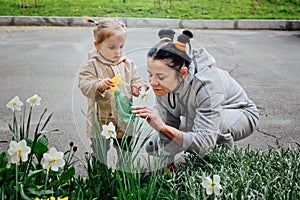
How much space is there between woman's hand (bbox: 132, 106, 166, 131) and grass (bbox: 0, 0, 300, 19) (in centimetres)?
731

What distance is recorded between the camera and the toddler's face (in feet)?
7.48

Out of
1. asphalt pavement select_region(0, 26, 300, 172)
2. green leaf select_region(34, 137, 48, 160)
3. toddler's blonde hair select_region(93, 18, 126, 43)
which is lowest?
asphalt pavement select_region(0, 26, 300, 172)

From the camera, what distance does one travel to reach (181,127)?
246cm

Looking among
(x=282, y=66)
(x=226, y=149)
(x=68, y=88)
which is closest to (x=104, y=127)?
(x=226, y=149)

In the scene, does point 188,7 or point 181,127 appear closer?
point 181,127

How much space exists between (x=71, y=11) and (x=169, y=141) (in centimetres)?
797

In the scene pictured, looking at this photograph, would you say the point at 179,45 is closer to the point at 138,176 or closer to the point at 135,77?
the point at 135,77

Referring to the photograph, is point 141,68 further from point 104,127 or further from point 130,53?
point 104,127

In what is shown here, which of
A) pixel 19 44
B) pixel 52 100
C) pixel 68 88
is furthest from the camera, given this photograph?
pixel 19 44

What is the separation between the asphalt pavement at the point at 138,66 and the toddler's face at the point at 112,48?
0.07 metres

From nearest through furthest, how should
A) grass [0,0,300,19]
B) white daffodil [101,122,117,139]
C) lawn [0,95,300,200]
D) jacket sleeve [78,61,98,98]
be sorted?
lawn [0,95,300,200]
white daffodil [101,122,117,139]
jacket sleeve [78,61,98,98]
grass [0,0,300,19]

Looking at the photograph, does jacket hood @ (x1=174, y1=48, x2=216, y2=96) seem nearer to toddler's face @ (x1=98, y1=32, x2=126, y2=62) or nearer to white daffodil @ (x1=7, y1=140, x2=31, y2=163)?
toddler's face @ (x1=98, y1=32, x2=126, y2=62)

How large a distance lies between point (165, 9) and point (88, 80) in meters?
7.99

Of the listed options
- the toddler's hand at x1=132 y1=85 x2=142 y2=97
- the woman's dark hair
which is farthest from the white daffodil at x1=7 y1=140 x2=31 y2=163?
the woman's dark hair
